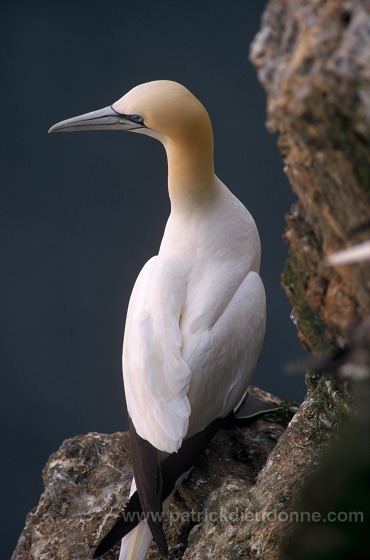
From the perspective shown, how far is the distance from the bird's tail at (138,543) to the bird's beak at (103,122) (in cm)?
219

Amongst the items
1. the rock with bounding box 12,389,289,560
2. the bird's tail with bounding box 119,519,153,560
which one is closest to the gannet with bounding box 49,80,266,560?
the bird's tail with bounding box 119,519,153,560

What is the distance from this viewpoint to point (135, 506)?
3.47 m

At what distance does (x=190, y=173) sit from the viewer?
4.04 metres

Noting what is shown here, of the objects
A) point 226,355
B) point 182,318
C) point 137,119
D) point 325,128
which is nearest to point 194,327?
point 182,318

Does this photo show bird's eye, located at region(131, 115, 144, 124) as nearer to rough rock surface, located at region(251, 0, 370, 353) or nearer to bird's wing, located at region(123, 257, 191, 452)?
bird's wing, located at region(123, 257, 191, 452)

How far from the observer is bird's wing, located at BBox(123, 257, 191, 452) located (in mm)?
3436

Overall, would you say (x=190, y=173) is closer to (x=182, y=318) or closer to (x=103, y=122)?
(x=103, y=122)

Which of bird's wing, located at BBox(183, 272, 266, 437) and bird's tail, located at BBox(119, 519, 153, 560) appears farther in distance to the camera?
bird's wing, located at BBox(183, 272, 266, 437)

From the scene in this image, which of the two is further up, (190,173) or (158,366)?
(190,173)

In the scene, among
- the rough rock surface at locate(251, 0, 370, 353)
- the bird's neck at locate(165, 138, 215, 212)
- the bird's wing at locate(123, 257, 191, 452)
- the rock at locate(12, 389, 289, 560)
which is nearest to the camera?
the rough rock surface at locate(251, 0, 370, 353)

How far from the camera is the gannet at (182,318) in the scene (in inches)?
137

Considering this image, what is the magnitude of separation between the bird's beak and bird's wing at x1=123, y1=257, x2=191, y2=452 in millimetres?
901

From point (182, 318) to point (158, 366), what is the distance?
0.35m

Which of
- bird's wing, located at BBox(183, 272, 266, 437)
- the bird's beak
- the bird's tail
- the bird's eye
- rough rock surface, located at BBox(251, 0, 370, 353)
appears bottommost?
the bird's tail
